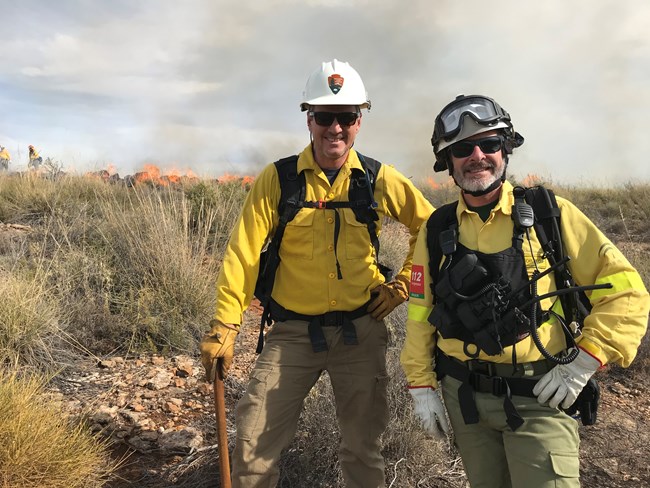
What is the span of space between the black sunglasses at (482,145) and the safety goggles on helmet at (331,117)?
0.77m

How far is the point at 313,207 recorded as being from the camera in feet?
8.80

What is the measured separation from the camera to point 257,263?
2.68 metres

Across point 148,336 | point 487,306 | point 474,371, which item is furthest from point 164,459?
point 487,306

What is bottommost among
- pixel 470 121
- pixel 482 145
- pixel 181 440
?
pixel 181 440

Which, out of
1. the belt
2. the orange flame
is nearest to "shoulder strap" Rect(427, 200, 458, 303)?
the belt

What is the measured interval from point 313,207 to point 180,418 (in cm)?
204

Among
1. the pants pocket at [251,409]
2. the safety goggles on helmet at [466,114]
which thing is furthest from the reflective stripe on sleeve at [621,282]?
the pants pocket at [251,409]

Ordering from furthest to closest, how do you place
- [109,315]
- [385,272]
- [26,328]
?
[109,315]
[26,328]
[385,272]

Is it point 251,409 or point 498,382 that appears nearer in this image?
point 498,382

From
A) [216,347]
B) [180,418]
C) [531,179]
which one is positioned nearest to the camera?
[216,347]

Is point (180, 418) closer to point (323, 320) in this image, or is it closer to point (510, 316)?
point (323, 320)

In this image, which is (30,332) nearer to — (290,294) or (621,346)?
(290,294)

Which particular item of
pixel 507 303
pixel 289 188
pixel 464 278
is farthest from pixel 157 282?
pixel 507 303

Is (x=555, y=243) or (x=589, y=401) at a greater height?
(x=555, y=243)
